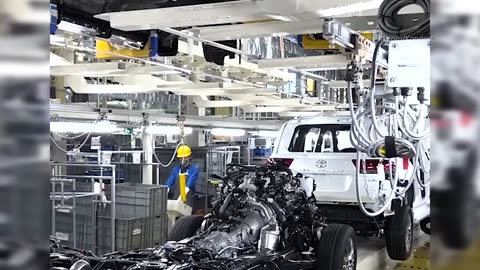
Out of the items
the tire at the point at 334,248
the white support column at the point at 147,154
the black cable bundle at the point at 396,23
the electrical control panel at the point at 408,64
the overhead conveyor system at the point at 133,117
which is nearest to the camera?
the electrical control panel at the point at 408,64

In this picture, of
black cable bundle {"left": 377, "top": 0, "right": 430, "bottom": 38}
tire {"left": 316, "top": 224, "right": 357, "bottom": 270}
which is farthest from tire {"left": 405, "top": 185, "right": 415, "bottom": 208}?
black cable bundle {"left": 377, "top": 0, "right": 430, "bottom": 38}

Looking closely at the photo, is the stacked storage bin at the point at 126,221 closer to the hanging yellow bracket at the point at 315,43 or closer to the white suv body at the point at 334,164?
the white suv body at the point at 334,164

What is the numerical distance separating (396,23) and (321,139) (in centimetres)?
420

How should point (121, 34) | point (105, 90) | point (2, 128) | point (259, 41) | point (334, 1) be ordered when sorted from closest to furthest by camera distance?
point (2, 128), point (334, 1), point (121, 34), point (259, 41), point (105, 90)

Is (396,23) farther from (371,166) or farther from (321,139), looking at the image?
(321,139)

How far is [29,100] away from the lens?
0.74 meters

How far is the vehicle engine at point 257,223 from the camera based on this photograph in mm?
4816

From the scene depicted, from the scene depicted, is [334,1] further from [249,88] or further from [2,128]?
[249,88]

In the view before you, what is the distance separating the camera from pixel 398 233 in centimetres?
660

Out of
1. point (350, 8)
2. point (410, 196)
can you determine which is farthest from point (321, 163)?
point (350, 8)

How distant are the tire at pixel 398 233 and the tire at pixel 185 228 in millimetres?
2365

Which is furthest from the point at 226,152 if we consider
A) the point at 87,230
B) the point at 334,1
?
the point at 334,1

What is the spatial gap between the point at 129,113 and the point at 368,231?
3.85 meters

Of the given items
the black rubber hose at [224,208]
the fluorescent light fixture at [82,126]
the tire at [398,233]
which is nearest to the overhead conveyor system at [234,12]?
the black rubber hose at [224,208]
